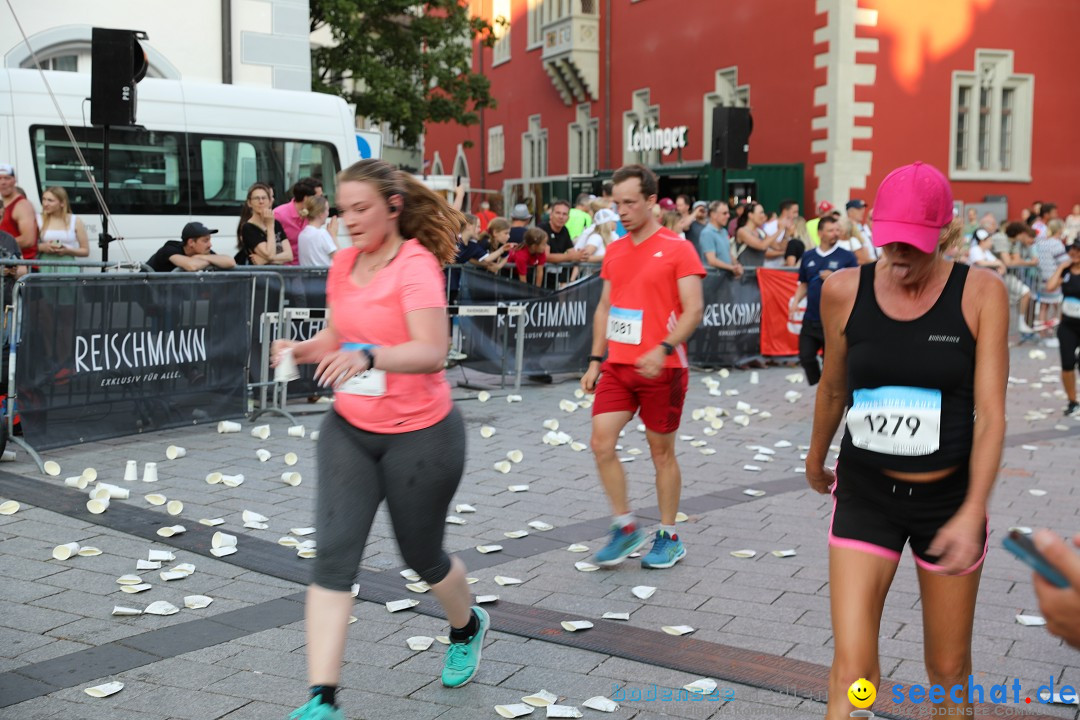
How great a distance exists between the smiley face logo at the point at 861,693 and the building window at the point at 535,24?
36804 millimetres

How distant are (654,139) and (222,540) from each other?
81.8 feet

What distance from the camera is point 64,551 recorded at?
6.02 m

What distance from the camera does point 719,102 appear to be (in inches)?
1157

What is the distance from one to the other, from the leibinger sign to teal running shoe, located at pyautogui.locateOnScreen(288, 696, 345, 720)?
25.2 metres

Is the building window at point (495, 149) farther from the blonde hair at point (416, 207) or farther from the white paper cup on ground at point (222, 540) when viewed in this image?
the blonde hair at point (416, 207)

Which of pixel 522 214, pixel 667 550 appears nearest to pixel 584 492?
pixel 667 550

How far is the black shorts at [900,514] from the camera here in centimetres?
337

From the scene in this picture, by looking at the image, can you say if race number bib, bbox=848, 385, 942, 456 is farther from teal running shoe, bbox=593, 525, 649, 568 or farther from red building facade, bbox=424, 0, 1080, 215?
red building facade, bbox=424, 0, 1080, 215

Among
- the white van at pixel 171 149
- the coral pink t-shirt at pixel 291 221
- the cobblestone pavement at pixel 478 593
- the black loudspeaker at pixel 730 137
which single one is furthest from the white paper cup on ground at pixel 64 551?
the black loudspeaker at pixel 730 137

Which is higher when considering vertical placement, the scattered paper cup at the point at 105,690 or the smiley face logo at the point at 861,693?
the smiley face logo at the point at 861,693

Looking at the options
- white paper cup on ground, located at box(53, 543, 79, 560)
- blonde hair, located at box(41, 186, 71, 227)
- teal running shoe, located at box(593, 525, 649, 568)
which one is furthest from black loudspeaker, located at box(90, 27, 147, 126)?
teal running shoe, located at box(593, 525, 649, 568)

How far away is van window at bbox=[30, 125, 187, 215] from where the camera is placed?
13.8 metres

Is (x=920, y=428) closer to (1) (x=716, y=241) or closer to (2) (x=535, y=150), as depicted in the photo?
(1) (x=716, y=241)

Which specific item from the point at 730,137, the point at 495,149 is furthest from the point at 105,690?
the point at 495,149
